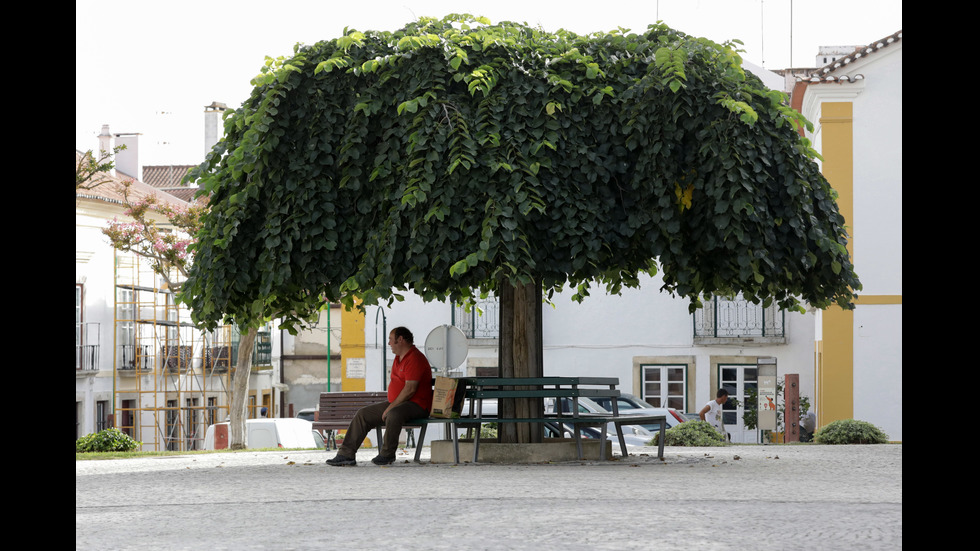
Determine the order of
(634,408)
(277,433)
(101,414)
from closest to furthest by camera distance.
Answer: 1. (277,433)
2. (634,408)
3. (101,414)

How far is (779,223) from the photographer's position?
11.5 metres

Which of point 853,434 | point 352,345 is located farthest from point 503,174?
point 352,345

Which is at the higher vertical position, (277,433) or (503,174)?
(503,174)

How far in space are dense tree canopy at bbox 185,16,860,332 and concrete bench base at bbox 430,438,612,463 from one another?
1622mm

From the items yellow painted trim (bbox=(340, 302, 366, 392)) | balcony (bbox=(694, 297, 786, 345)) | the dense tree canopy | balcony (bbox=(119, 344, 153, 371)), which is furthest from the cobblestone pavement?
balcony (bbox=(119, 344, 153, 371))

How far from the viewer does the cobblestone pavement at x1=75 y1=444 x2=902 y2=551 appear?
6.29 metres

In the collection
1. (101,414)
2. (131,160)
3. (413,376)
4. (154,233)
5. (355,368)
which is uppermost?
(131,160)

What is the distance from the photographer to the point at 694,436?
1630 cm

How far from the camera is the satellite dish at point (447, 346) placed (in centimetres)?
2048

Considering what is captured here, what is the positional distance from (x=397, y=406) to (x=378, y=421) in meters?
0.33

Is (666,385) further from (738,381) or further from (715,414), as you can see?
(715,414)

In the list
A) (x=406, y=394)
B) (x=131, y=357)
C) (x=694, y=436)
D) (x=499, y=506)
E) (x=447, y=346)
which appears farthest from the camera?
(x=131, y=357)

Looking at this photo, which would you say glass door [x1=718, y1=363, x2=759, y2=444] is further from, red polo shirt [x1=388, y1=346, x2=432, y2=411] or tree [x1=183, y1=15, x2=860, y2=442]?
red polo shirt [x1=388, y1=346, x2=432, y2=411]
